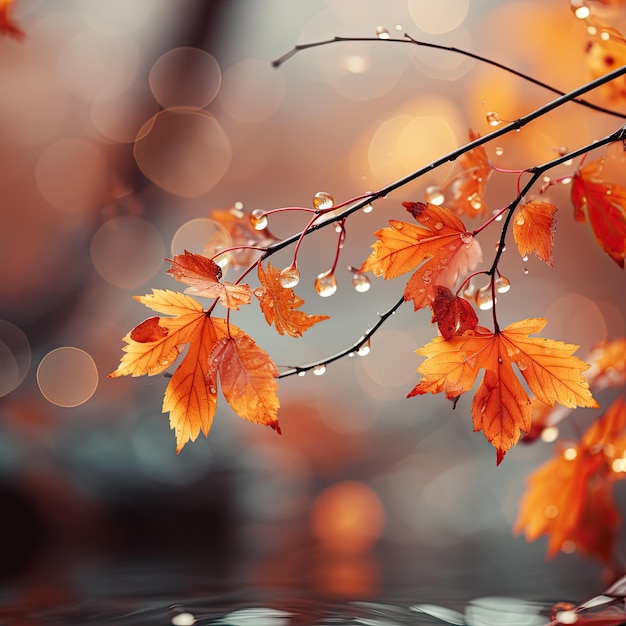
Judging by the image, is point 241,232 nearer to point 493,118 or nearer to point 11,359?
point 493,118

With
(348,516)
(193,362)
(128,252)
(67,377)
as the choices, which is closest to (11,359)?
(67,377)

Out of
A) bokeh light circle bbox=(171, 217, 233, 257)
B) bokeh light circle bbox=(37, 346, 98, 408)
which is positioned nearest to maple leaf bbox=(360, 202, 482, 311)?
bokeh light circle bbox=(171, 217, 233, 257)

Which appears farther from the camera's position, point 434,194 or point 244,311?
point 244,311

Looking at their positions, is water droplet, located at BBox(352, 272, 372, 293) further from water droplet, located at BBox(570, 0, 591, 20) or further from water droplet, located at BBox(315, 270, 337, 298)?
water droplet, located at BBox(570, 0, 591, 20)

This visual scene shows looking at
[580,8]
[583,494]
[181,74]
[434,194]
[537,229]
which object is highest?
[181,74]

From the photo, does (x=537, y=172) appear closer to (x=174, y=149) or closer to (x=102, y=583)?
(x=102, y=583)

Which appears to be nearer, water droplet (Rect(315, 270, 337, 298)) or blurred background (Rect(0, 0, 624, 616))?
water droplet (Rect(315, 270, 337, 298))
